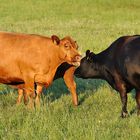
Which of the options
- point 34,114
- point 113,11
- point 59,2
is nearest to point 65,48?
point 34,114

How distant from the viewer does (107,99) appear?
9.53 metres

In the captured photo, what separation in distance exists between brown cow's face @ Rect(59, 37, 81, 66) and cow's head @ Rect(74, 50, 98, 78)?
1.23 meters

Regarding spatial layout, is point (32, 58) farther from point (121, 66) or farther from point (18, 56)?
point (121, 66)

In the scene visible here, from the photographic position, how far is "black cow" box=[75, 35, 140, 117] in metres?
8.41

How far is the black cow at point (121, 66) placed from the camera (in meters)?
8.41

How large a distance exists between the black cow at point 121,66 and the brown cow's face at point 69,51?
2.66 feet

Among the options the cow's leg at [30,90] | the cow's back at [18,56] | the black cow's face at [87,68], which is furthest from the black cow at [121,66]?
the cow's leg at [30,90]

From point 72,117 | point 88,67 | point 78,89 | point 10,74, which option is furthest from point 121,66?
point 78,89

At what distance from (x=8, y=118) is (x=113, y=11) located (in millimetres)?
32093

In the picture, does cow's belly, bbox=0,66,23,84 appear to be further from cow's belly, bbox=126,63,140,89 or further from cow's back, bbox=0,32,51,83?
cow's belly, bbox=126,63,140,89

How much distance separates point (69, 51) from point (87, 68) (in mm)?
1467

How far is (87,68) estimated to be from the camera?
1012cm

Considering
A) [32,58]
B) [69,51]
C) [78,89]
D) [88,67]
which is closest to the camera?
[32,58]

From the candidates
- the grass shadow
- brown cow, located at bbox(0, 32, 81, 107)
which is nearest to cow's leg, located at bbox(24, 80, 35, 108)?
brown cow, located at bbox(0, 32, 81, 107)
